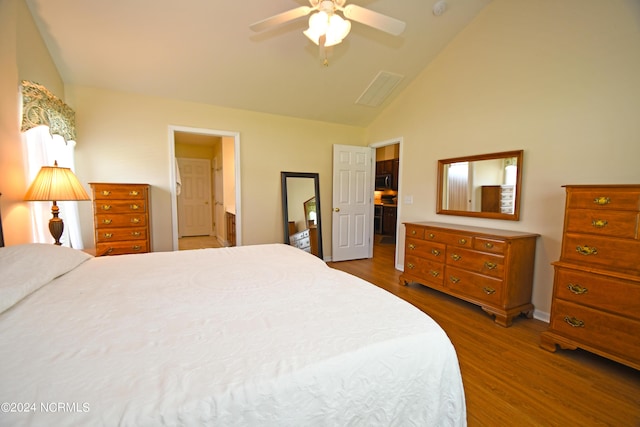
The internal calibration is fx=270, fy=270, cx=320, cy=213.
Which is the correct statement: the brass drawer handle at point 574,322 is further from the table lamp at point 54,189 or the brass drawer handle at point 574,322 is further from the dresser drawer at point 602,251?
the table lamp at point 54,189

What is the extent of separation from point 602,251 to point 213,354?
2.55m

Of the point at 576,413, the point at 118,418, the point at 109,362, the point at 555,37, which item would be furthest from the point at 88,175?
the point at 555,37

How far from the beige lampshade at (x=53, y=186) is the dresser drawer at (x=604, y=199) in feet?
12.7

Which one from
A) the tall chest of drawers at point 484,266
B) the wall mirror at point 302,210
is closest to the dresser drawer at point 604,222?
the tall chest of drawers at point 484,266

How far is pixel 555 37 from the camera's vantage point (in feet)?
8.19

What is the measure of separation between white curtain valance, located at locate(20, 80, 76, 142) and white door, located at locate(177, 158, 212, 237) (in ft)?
12.6

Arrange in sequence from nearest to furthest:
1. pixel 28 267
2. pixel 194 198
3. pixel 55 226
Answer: pixel 28 267
pixel 55 226
pixel 194 198

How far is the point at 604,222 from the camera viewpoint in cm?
187

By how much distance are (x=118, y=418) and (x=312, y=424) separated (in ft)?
1.60

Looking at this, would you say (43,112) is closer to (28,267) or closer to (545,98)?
(28,267)

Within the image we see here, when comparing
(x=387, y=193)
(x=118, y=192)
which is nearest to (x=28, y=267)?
(x=118, y=192)

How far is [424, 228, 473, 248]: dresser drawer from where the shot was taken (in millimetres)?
2818

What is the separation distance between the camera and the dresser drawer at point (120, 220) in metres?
2.86

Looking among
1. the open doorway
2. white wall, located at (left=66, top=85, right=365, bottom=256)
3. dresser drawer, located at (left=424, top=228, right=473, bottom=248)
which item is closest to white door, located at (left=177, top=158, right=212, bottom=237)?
white wall, located at (left=66, top=85, right=365, bottom=256)
